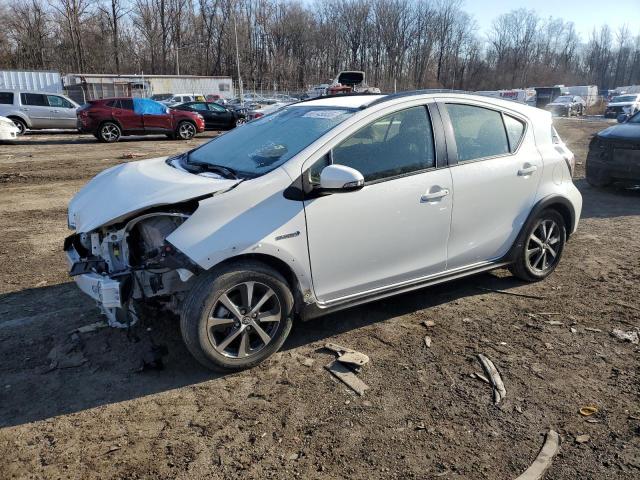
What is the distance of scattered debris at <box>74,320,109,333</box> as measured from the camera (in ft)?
12.9

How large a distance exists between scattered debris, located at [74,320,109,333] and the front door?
5.79ft

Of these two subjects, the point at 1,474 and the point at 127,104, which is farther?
the point at 127,104

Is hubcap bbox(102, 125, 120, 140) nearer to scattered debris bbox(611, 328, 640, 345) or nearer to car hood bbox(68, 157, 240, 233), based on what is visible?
car hood bbox(68, 157, 240, 233)

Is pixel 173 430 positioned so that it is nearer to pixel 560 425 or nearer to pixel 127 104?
pixel 560 425

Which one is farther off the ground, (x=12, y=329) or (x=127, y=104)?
(x=127, y=104)

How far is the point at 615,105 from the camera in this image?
129ft

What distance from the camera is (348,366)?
354 centimetres

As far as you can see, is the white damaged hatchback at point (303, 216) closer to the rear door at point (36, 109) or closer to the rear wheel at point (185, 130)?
the rear wheel at point (185, 130)

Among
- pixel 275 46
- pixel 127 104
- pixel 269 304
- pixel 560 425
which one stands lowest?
pixel 560 425

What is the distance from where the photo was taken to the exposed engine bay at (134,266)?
318 centimetres

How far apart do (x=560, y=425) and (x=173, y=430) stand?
2184mm

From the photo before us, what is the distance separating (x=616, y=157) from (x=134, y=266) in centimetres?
860

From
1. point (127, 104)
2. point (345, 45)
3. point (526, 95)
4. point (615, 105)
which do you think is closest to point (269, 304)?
point (127, 104)

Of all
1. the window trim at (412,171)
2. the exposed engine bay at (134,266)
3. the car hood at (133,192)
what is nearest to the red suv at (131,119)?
the car hood at (133,192)
